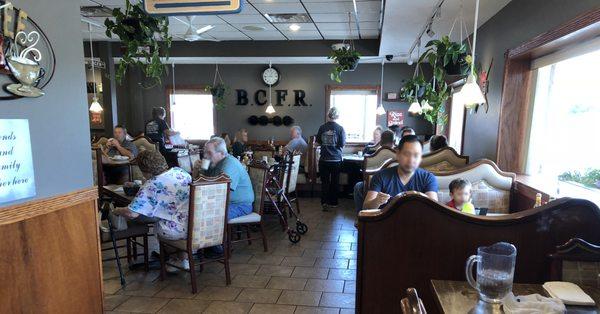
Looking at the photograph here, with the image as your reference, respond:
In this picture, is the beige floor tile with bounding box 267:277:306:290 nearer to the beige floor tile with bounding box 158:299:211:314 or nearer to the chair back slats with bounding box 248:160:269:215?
the beige floor tile with bounding box 158:299:211:314

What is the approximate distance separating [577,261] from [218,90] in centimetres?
762

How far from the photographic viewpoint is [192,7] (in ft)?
8.41

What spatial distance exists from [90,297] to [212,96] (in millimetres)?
7148

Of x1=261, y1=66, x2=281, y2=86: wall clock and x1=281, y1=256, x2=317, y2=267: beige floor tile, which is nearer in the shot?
x1=281, y1=256, x2=317, y2=267: beige floor tile

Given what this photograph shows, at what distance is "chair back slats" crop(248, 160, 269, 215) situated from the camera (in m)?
3.82

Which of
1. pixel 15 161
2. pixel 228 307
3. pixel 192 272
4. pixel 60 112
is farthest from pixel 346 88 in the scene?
pixel 15 161

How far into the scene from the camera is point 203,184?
281 cm

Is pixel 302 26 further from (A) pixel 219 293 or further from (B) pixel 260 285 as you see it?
(A) pixel 219 293

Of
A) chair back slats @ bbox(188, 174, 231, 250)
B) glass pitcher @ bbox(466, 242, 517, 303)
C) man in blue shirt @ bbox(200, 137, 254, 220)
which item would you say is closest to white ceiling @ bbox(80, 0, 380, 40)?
man in blue shirt @ bbox(200, 137, 254, 220)

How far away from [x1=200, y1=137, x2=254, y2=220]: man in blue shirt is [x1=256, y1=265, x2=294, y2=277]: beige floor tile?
1.85 ft

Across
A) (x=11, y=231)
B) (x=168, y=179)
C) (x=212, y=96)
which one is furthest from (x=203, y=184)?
(x=212, y=96)

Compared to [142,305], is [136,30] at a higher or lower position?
higher

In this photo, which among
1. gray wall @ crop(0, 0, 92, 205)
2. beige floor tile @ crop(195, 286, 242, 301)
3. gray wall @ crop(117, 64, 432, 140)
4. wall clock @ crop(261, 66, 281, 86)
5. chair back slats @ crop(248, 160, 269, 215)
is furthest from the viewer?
wall clock @ crop(261, 66, 281, 86)

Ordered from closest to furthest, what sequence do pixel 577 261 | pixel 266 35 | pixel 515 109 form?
pixel 577 261 → pixel 515 109 → pixel 266 35
